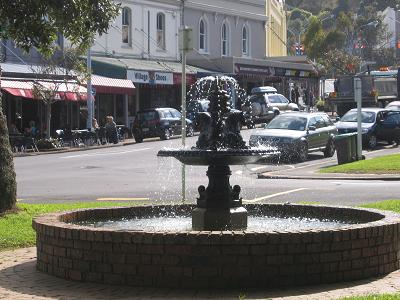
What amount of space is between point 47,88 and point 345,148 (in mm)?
15590

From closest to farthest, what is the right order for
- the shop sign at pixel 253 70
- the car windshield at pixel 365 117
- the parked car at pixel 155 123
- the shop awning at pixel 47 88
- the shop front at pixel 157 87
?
1. the car windshield at pixel 365 117
2. the shop awning at pixel 47 88
3. the parked car at pixel 155 123
4. the shop front at pixel 157 87
5. the shop sign at pixel 253 70

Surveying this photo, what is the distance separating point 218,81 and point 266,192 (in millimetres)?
9402

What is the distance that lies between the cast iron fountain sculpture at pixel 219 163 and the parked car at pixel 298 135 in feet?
60.8

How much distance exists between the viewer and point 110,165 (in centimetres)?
2966

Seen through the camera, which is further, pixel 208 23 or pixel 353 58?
pixel 353 58

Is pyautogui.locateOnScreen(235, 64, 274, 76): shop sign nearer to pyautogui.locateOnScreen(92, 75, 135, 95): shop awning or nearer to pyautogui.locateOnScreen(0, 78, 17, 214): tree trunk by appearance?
pyautogui.locateOnScreen(92, 75, 135, 95): shop awning

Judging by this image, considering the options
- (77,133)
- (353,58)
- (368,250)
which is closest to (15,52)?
(77,133)

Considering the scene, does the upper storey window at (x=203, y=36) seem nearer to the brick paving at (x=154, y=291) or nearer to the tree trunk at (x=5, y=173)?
the tree trunk at (x=5, y=173)

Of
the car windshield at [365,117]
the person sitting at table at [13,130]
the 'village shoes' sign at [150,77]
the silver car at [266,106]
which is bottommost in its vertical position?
the person sitting at table at [13,130]

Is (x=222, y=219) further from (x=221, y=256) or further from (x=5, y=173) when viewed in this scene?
(x=5, y=173)

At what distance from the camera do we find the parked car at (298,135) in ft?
98.3

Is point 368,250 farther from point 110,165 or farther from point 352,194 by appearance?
point 110,165

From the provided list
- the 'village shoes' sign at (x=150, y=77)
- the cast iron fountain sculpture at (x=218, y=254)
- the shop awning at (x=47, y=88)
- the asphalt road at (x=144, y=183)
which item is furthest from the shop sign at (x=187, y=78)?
the cast iron fountain sculpture at (x=218, y=254)

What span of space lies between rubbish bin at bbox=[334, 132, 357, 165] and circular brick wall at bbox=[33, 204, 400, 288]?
1991 cm
